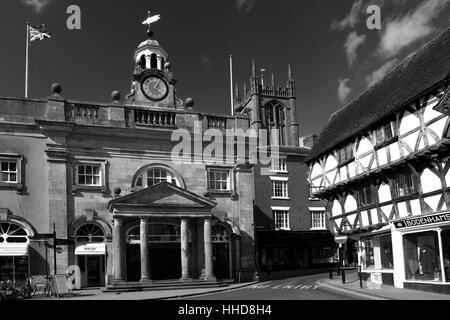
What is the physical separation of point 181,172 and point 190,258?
5184mm

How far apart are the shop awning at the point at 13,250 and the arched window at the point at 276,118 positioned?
72.2 metres

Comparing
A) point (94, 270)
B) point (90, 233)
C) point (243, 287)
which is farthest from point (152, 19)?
point (243, 287)

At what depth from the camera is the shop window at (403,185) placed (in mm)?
22656

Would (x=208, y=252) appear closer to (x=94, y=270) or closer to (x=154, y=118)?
(x=94, y=270)

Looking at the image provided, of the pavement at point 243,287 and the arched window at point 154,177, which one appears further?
the arched window at point 154,177

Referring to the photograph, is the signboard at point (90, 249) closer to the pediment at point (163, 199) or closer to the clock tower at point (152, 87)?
the pediment at point (163, 199)

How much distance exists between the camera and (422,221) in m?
21.3

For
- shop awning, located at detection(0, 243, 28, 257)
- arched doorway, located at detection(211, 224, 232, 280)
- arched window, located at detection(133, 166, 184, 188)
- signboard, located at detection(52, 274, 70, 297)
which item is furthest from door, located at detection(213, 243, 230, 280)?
shop awning, located at detection(0, 243, 28, 257)

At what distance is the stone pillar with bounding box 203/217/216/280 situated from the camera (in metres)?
29.0

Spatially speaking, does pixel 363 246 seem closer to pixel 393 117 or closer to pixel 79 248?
pixel 393 117

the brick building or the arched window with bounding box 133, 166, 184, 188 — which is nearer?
the arched window with bounding box 133, 166, 184, 188

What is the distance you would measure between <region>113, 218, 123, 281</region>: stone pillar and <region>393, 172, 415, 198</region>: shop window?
559 inches

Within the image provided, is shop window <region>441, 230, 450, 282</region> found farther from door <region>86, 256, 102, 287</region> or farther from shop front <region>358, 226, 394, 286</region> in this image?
door <region>86, 256, 102, 287</region>

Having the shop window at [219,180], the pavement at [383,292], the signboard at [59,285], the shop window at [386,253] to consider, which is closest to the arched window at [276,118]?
the shop window at [219,180]
